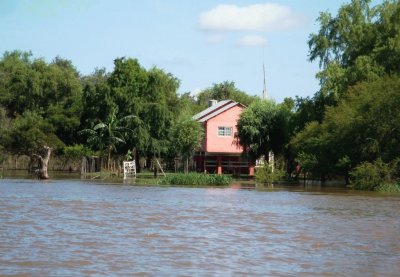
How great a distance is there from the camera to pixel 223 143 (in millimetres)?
75188

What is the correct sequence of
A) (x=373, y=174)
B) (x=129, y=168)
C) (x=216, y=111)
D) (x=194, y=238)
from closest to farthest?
(x=194, y=238) → (x=373, y=174) → (x=129, y=168) → (x=216, y=111)

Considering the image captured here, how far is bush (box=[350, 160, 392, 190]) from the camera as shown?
146 feet

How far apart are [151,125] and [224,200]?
3733 centimetres

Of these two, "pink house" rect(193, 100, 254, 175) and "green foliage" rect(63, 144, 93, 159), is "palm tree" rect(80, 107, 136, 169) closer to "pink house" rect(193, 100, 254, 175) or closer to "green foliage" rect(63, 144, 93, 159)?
"green foliage" rect(63, 144, 93, 159)

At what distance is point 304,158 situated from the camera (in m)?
52.9

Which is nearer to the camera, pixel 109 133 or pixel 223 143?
pixel 109 133

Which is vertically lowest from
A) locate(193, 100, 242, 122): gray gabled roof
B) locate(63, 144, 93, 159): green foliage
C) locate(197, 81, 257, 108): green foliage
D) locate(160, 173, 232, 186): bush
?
locate(160, 173, 232, 186): bush

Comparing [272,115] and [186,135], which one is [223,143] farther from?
[272,115]

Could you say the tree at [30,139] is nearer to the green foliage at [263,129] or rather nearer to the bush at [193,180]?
the bush at [193,180]

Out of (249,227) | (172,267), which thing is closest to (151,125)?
(249,227)

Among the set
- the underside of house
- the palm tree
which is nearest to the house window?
the underside of house

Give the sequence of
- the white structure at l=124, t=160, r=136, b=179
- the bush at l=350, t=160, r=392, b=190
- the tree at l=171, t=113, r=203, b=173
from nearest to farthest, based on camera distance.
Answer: the bush at l=350, t=160, r=392, b=190 < the white structure at l=124, t=160, r=136, b=179 < the tree at l=171, t=113, r=203, b=173

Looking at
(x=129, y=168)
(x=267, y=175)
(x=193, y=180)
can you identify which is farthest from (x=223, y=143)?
(x=193, y=180)

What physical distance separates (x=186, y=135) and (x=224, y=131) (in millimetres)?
5557
